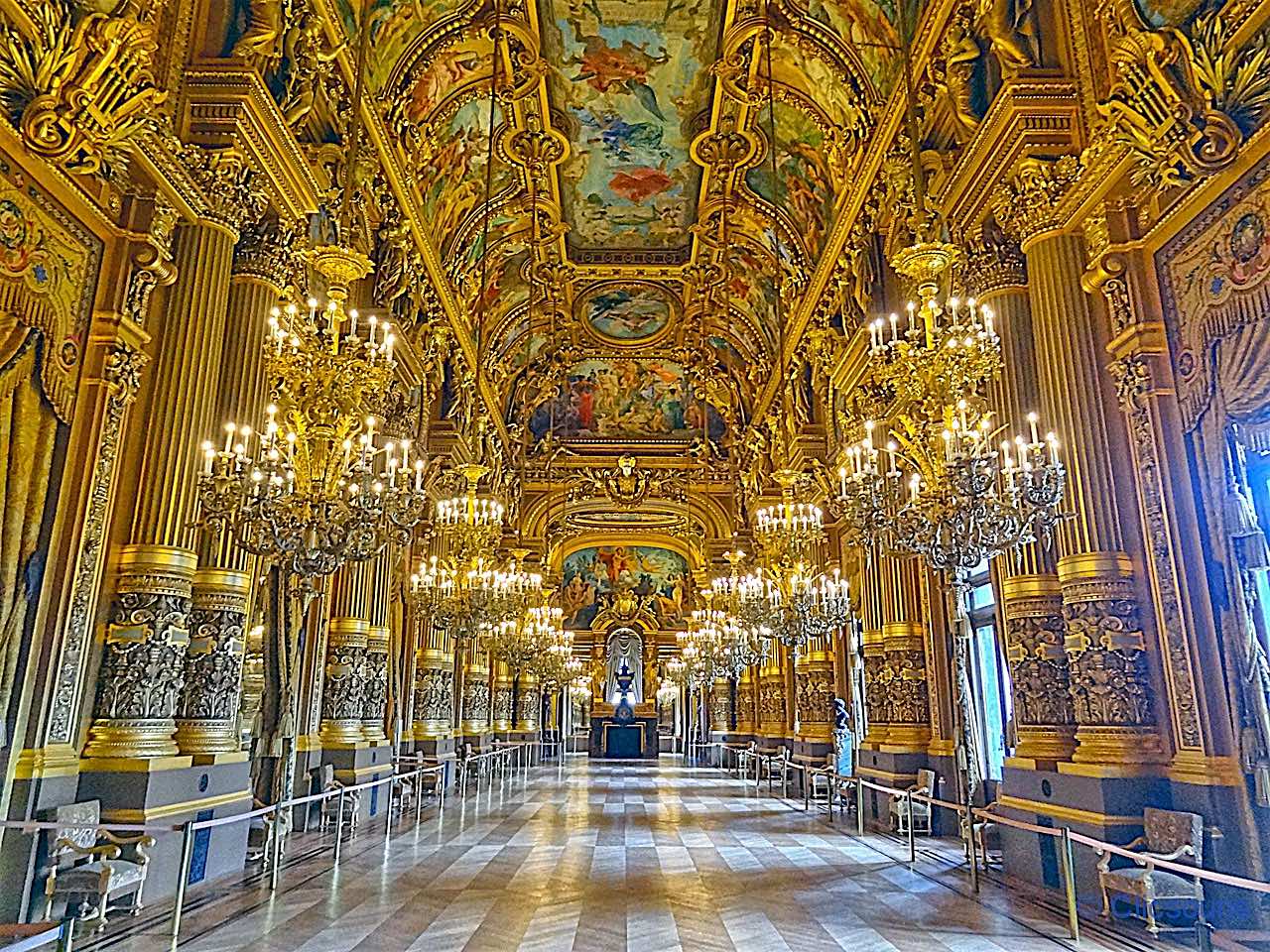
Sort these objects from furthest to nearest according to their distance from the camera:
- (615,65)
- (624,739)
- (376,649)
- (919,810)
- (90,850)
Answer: (624,739)
(615,65)
(376,649)
(919,810)
(90,850)

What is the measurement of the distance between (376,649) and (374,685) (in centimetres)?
54

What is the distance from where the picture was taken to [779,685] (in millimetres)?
23500

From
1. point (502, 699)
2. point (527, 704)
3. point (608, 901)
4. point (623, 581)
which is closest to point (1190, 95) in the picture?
point (608, 901)

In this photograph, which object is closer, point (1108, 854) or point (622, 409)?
point (1108, 854)

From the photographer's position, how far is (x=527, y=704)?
113ft

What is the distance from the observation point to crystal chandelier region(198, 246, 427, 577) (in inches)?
240

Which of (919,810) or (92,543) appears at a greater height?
(92,543)

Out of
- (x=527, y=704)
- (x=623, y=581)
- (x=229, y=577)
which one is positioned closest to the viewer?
(x=229, y=577)

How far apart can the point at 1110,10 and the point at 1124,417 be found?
362 cm

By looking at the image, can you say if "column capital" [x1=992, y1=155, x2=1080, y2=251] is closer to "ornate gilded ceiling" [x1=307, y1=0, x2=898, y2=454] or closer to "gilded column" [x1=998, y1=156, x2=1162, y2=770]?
"gilded column" [x1=998, y1=156, x2=1162, y2=770]

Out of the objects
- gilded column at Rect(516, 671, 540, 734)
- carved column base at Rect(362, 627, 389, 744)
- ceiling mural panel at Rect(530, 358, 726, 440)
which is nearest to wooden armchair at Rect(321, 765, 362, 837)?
carved column base at Rect(362, 627, 389, 744)

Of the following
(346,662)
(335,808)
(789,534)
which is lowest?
(335,808)

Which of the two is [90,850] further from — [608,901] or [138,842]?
[608,901]

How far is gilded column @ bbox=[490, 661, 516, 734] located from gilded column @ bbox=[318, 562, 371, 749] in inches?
585
